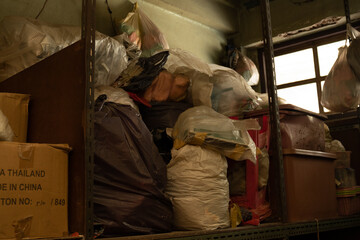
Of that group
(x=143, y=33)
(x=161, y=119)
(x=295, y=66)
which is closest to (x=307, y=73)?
(x=295, y=66)

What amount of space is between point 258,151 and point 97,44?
1.00 m

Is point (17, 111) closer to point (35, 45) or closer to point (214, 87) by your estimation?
point (35, 45)

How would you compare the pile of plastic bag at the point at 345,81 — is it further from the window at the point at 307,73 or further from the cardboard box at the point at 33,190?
the cardboard box at the point at 33,190

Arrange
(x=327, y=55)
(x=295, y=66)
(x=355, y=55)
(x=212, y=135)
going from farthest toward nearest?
(x=295, y=66), (x=327, y=55), (x=355, y=55), (x=212, y=135)

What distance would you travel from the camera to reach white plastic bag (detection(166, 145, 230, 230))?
173 cm

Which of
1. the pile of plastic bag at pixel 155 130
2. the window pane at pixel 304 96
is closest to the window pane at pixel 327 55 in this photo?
the window pane at pixel 304 96

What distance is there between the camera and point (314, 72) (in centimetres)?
384

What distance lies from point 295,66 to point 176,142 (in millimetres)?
2505

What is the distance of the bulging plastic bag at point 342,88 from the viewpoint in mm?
3051

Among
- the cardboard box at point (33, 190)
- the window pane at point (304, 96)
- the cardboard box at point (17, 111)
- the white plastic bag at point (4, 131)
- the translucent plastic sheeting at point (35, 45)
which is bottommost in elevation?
the cardboard box at point (33, 190)

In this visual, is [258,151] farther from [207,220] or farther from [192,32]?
[192,32]

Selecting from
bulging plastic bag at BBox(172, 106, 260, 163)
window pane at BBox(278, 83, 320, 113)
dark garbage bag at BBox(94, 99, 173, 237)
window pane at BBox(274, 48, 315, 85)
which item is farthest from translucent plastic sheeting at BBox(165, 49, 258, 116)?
window pane at BBox(274, 48, 315, 85)

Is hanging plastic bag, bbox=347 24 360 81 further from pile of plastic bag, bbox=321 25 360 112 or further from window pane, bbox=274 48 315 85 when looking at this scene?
window pane, bbox=274 48 315 85

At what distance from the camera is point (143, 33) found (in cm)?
279
